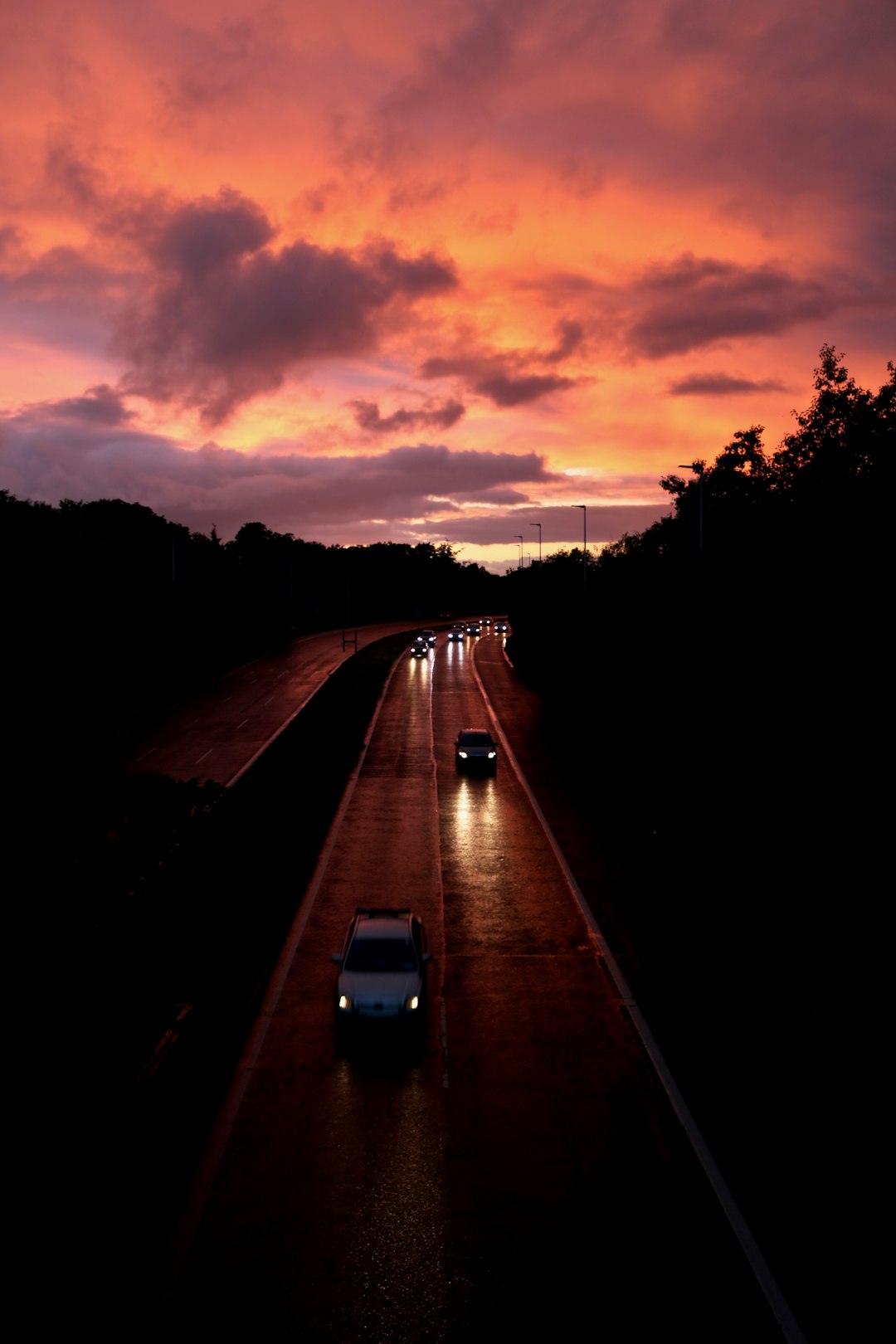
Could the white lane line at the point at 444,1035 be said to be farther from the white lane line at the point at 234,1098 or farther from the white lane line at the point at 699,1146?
the white lane line at the point at 699,1146

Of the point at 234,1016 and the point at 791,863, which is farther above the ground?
the point at 791,863

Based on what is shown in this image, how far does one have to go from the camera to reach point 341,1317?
29.3 feet

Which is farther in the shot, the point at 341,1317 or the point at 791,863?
the point at 791,863

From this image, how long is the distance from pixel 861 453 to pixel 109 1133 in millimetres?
56191

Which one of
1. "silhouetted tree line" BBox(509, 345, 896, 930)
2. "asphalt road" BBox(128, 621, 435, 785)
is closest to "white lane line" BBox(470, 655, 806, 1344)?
"silhouetted tree line" BBox(509, 345, 896, 930)

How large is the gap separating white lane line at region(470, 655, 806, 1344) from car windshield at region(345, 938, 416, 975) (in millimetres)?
4088

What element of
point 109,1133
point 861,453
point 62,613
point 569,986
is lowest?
point 569,986

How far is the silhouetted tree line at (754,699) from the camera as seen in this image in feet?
55.3

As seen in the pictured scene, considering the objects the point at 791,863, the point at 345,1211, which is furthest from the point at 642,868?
the point at 345,1211

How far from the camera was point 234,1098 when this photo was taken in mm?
13406

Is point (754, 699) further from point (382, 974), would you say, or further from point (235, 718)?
point (235, 718)

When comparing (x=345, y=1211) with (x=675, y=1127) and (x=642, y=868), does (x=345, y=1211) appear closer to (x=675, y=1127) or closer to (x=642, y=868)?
(x=675, y=1127)

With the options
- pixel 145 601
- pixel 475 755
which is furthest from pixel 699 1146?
pixel 475 755

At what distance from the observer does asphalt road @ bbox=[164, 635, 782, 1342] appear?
29.7 feet
